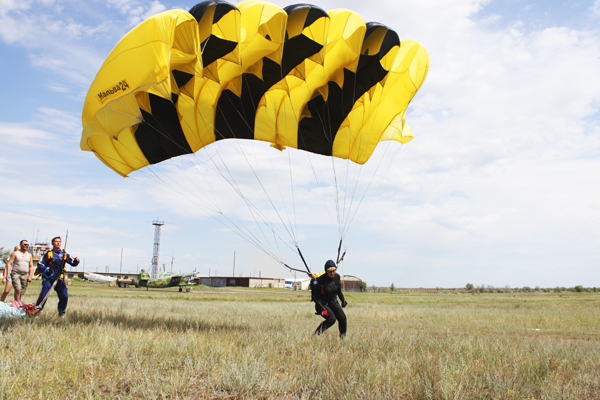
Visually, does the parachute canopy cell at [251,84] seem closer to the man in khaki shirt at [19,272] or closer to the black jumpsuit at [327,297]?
the man in khaki shirt at [19,272]

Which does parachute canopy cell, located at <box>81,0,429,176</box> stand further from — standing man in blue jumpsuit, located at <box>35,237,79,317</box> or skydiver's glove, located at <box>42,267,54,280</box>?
skydiver's glove, located at <box>42,267,54,280</box>

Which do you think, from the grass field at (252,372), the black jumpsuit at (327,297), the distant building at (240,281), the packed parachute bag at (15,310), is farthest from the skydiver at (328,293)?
the distant building at (240,281)

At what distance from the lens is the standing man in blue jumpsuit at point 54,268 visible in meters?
7.49

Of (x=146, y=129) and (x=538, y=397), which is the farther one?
(x=146, y=129)

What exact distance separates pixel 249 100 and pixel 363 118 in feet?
9.72

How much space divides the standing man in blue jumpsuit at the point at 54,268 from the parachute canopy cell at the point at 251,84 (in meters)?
2.16

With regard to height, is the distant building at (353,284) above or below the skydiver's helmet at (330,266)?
below

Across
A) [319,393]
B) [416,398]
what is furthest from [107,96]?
[416,398]

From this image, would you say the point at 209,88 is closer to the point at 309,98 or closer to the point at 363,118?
the point at 309,98

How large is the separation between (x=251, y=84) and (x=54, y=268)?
5.61 metres

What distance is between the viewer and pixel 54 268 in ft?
24.8

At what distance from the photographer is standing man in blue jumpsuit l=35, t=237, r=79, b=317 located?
24.6 feet

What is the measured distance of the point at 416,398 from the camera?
11.7 feet

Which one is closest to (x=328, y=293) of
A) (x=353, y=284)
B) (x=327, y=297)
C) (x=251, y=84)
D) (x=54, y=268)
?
(x=327, y=297)
